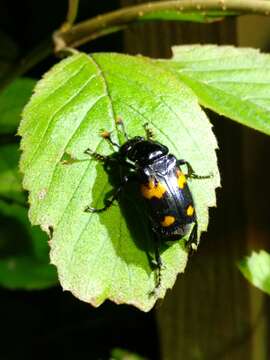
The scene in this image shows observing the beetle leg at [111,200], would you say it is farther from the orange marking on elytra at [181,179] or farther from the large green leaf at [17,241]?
the large green leaf at [17,241]

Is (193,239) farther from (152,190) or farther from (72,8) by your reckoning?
(72,8)

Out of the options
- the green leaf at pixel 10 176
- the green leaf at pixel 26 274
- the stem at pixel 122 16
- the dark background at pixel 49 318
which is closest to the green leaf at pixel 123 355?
the dark background at pixel 49 318

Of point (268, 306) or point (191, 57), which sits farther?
point (268, 306)

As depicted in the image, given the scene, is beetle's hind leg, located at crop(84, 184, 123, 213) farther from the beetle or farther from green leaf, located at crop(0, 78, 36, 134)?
green leaf, located at crop(0, 78, 36, 134)

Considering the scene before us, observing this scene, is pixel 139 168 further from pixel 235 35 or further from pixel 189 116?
pixel 235 35

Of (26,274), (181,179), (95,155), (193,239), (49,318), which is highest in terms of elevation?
(95,155)

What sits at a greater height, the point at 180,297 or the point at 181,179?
the point at 181,179

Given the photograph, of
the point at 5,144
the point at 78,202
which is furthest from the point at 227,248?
the point at 78,202

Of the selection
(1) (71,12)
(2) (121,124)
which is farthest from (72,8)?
(2) (121,124)
